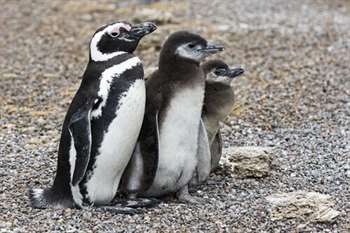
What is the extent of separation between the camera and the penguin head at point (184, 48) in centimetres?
514

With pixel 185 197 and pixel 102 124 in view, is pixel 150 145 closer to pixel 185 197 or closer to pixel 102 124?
pixel 102 124

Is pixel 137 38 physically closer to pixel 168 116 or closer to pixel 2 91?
pixel 168 116

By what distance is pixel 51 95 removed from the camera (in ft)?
27.2

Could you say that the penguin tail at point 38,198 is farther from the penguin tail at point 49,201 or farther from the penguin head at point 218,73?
the penguin head at point 218,73

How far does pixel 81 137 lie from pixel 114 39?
647 mm

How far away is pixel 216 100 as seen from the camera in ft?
18.9

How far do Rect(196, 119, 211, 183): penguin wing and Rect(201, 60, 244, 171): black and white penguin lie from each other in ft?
0.69

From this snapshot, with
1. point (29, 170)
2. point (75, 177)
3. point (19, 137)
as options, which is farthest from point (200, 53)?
point (19, 137)

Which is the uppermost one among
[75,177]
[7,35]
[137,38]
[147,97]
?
[137,38]

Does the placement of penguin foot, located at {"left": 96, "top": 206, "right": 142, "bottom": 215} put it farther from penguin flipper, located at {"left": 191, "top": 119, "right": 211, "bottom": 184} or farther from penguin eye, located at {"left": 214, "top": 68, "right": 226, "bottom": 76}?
penguin eye, located at {"left": 214, "top": 68, "right": 226, "bottom": 76}

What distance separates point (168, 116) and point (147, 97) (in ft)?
0.57

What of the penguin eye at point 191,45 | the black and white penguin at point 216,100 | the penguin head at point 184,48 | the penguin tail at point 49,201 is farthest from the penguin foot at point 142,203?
the penguin eye at point 191,45

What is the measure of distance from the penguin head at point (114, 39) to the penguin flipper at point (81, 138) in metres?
0.37

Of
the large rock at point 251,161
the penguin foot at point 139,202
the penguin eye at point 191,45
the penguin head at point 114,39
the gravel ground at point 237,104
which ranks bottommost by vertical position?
the gravel ground at point 237,104
